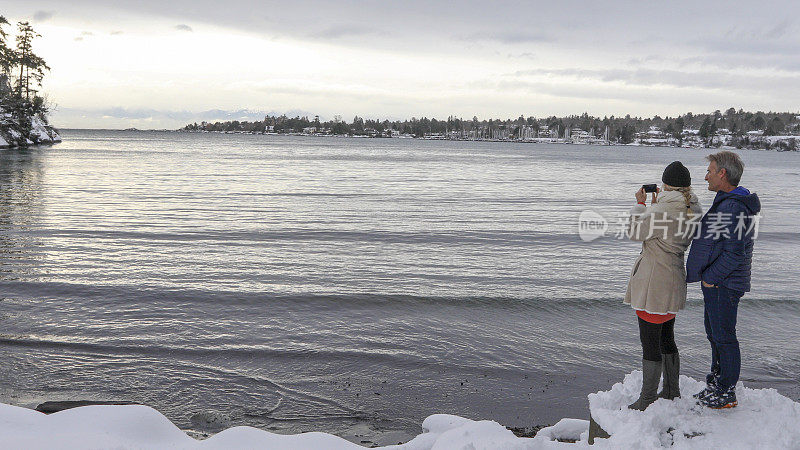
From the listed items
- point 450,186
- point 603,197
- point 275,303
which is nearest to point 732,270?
point 275,303

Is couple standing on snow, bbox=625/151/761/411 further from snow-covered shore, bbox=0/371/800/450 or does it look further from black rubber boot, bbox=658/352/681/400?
snow-covered shore, bbox=0/371/800/450

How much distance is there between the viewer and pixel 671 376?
5203 mm

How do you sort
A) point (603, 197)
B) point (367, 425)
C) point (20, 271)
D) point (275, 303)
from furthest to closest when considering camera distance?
point (603, 197)
point (20, 271)
point (275, 303)
point (367, 425)

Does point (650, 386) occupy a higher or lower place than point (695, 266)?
lower

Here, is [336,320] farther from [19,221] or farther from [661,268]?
[19,221]

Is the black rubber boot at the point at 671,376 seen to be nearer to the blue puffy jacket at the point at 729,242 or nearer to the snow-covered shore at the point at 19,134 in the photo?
the blue puffy jacket at the point at 729,242

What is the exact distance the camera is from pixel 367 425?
6570 mm

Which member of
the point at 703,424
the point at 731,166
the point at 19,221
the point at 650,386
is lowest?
the point at 19,221

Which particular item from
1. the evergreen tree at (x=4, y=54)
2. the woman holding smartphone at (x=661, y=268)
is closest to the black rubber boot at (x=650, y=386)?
the woman holding smartphone at (x=661, y=268)

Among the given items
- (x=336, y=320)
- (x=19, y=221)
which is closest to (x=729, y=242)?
(x=336, y=320)

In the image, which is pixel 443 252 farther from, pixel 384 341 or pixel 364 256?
pixel 384 341

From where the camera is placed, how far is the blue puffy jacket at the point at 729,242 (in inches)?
188

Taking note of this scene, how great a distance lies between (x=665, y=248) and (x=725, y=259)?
0.47 metres

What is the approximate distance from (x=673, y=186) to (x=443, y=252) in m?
12.2
